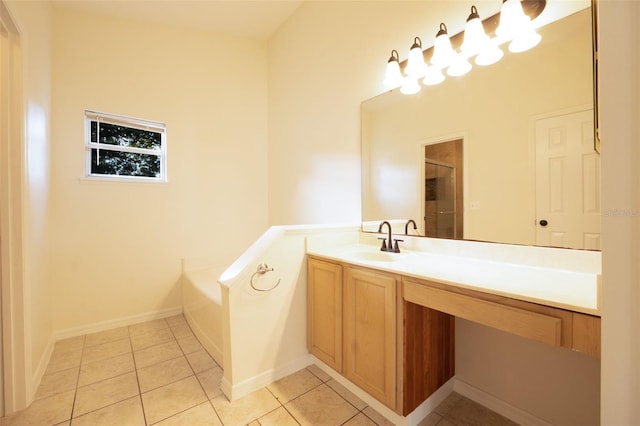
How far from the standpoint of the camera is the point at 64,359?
6.50 feet

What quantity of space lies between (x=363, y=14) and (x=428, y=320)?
2.29 m

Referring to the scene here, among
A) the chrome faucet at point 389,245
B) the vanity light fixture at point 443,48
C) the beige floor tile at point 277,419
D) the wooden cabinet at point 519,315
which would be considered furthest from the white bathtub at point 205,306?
the vanity light fixture at point 443,48

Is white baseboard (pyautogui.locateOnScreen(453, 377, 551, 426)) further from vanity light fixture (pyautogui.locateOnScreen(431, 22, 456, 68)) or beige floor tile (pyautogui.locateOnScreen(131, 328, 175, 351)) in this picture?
beige floor tile (pyautogui.locateOnScreen(131, 328, 175, 351))

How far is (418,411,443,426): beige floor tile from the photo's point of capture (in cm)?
137

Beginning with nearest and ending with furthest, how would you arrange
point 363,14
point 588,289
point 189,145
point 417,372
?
point 588,289 < point 417,372 < point 363,14 < point 189,145

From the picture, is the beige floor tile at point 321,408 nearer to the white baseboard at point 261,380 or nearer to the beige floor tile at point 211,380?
the white baseboard at point 261,380

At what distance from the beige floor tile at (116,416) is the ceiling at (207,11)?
3.16m

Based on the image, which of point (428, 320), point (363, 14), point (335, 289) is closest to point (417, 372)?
point (428, 320)

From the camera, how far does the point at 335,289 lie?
1627 millimetres

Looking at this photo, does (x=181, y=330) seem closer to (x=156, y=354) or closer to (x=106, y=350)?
(x=156, y=354)

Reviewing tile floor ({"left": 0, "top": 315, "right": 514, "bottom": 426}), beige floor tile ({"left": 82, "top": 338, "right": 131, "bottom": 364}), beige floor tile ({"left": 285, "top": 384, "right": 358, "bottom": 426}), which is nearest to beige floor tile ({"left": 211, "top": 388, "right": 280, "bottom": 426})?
tile floor ({"left": 0, "top": 315, "right": 514, "bottom": 426})

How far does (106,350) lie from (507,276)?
2856 mm

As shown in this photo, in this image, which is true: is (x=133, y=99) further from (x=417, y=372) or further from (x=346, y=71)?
(x=417, y=372)

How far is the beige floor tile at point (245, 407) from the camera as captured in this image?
4.64 feet
